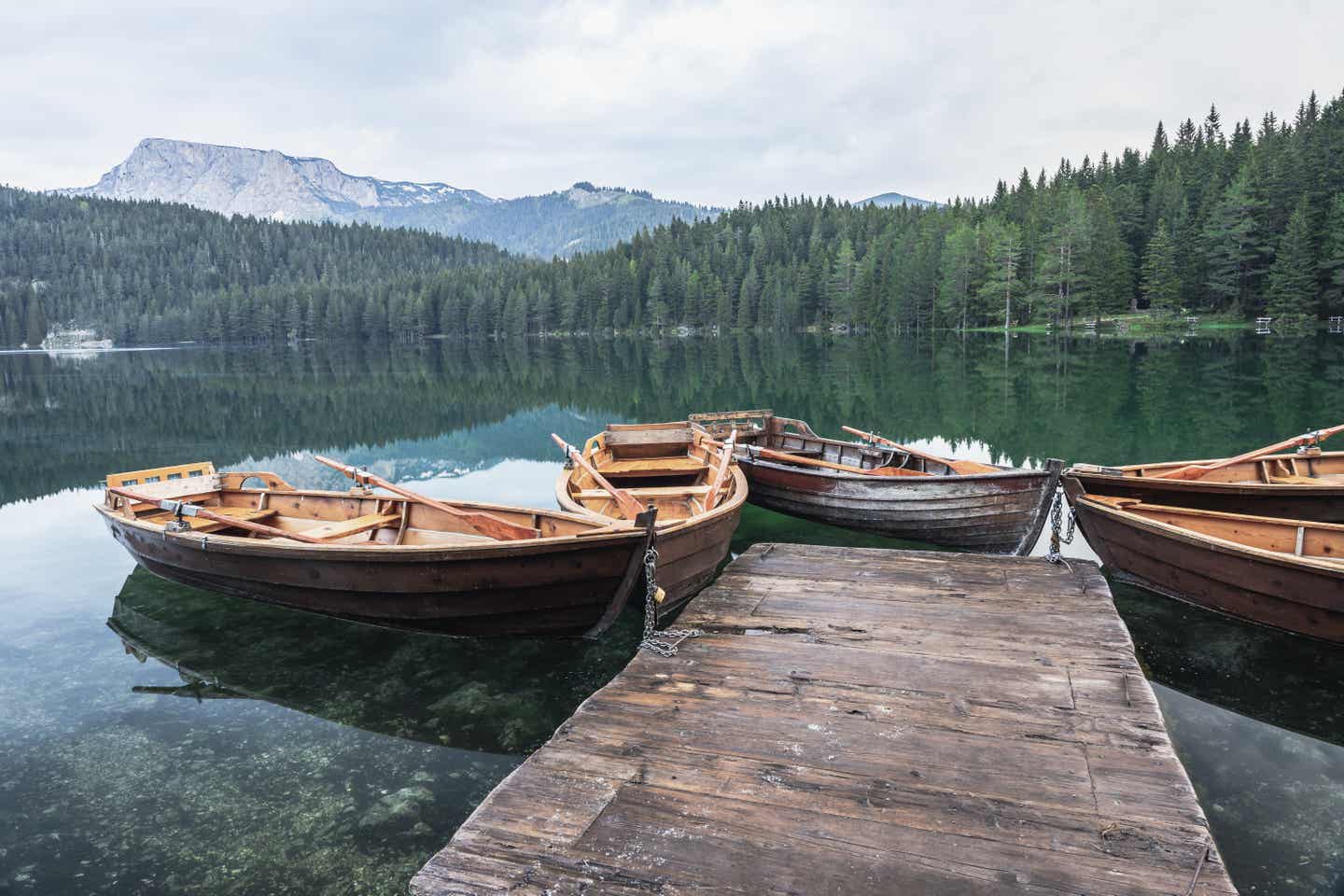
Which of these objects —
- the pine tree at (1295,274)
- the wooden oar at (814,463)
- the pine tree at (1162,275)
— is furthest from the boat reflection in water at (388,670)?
the pine tree at (1162,275)

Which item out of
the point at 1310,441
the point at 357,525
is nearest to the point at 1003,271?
the point at 1310,441

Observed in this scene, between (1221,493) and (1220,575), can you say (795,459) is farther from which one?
(1220,575)

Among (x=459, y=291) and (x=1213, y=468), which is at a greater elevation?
(x=459, y=291)

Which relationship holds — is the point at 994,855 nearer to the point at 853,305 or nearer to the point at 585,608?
the point at 585,608

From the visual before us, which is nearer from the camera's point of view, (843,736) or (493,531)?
(843,736)

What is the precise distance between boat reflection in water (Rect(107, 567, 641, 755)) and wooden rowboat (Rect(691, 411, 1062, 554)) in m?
4.89

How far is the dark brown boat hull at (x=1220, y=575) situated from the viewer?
7418 mm

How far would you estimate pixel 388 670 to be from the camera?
8414mm

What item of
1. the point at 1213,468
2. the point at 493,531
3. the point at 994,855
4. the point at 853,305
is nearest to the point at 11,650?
the point at 493,531

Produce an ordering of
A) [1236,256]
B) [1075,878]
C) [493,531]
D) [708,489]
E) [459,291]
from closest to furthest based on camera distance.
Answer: [1075,878] < [493,531] < [708,489] < [1236,256] < [459,291]

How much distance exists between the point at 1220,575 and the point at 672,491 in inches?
284

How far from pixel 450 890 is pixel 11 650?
9998 millimetres

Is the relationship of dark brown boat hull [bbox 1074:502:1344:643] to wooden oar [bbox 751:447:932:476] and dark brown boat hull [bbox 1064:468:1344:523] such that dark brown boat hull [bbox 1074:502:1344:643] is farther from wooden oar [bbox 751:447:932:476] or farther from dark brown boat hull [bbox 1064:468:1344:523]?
wooden oar [bbox 751:447:932:476]

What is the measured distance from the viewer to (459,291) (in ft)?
497
